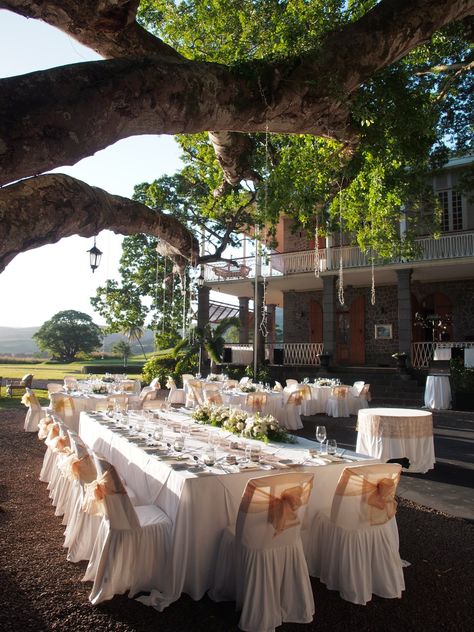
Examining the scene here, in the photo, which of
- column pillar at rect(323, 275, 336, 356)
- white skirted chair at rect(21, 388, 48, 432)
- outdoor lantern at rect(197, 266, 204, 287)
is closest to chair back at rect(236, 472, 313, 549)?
white skirted chair at rect(21, 388, 48, 432)

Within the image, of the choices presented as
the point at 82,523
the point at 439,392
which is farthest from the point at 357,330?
the point at 82,523

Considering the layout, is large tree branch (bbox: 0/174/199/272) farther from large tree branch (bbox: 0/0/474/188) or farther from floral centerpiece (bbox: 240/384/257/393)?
floral centerpiece (bbox: 240/384/257/393)

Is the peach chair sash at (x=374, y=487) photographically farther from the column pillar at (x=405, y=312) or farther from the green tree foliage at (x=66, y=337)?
the green tree foliage at (x=66, y=337)

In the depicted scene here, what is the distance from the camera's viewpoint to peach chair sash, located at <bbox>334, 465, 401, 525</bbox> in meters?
3.35

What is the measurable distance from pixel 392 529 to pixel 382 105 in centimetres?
462

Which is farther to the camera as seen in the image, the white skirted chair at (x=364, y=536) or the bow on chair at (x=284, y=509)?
the white skirted chair at (x=364, y=536)

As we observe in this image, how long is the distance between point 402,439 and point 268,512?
13.1 ft

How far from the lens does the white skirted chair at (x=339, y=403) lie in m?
12.0

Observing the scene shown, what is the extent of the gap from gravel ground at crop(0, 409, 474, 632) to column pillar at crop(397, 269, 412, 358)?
12447 millimetres

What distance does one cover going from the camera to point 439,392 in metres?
13.0

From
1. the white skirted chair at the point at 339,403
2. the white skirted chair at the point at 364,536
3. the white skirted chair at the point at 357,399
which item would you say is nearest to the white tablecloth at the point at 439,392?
the white skirted chair at the point at 357,399

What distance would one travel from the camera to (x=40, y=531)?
4.55m

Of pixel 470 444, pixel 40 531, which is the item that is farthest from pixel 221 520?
pixel 470 444

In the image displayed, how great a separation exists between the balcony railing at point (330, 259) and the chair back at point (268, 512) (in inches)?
467
